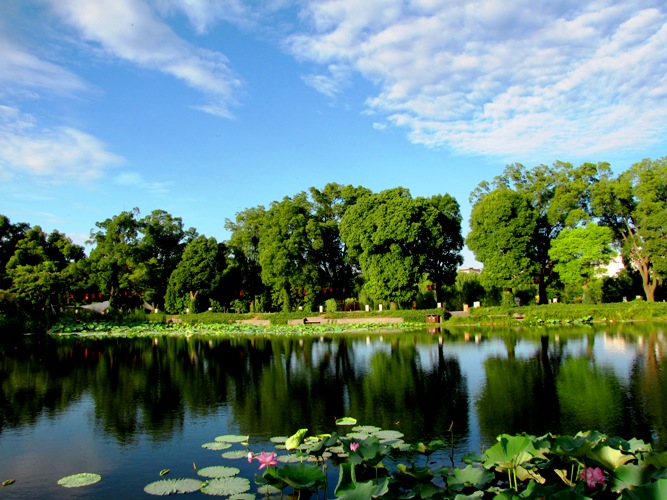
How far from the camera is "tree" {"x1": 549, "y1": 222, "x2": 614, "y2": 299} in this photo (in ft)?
114

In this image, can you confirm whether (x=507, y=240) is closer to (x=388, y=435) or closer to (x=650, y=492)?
(x=388, y=435)

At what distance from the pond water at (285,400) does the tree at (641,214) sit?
56.4 feet

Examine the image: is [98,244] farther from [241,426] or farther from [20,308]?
[241,426]

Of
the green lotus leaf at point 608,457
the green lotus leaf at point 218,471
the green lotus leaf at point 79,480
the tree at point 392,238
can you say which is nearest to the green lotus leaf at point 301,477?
the green lotus leaf at point 218,471

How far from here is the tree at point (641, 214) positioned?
32594 millimetres

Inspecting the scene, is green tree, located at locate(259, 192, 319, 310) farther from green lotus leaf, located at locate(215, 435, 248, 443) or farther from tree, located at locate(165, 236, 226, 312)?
green lotus leaf, located at locate(215, 435, 248, 443)

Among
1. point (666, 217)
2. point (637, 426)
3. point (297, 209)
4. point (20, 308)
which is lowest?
point (637, 426)

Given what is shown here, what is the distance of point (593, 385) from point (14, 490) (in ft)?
33.7

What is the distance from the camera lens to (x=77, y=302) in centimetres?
4991

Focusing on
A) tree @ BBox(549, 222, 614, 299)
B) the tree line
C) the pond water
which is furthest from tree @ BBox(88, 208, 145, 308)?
tree @ BBox(549, 222, 614, 299)

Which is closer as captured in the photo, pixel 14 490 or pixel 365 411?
pixel 14 490

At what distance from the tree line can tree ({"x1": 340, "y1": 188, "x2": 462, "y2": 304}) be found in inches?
3.8

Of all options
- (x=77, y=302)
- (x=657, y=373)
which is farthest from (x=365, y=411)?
(x=77, y=302)

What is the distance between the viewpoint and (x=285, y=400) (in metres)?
10.1
